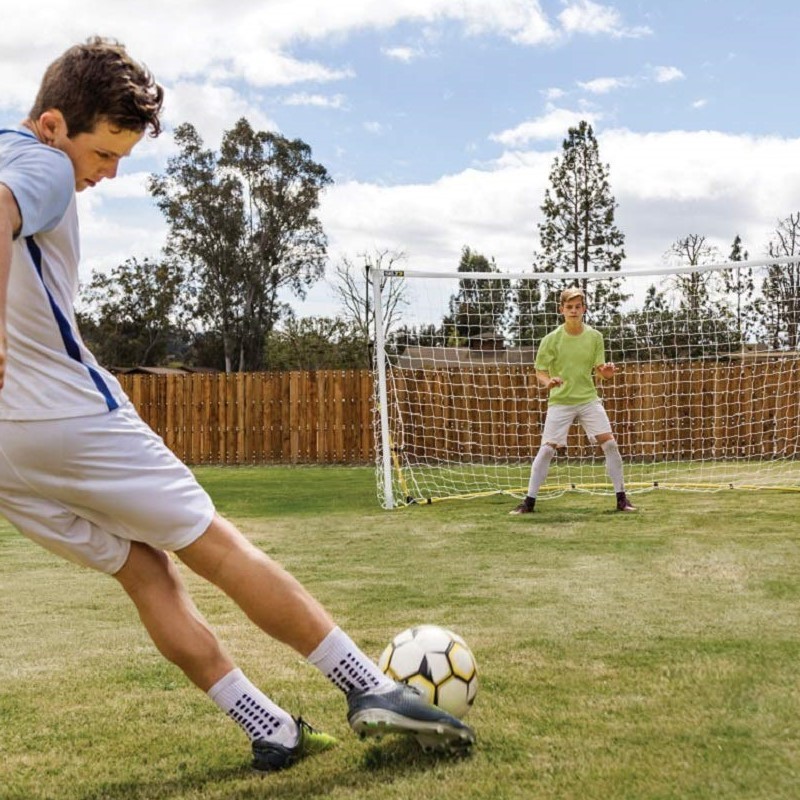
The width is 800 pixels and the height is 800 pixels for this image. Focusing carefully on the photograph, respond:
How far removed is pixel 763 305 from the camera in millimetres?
17156

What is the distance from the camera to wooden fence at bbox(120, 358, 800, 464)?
18.5 metres

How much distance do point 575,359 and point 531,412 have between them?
8860mm

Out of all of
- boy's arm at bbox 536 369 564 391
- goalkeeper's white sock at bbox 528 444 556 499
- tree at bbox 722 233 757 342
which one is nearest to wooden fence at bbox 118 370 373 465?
tree at bbox 722 233 757 342

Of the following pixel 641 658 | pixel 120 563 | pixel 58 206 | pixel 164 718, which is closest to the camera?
pixel 58 206

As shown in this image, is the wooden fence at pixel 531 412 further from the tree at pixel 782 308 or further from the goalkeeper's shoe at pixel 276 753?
the goalkeeper's shoe at pixel 276 753

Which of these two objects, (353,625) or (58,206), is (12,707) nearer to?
(353,625)

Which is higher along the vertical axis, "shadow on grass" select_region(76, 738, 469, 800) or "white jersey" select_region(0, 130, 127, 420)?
"white jersey" select_region(0, 130, 127, 420)

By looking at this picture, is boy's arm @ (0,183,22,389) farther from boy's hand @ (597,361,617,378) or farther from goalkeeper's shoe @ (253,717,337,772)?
boy's hand @ (597,361,617,378)

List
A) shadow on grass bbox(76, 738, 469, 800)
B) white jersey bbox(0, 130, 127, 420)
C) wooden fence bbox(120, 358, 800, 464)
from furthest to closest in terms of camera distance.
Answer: wooden fence bbox(120, 358, 800, 464), shadow on grass bbox(76, 738, 469, 800), white jersey bbox(0, 130, 127, 420)

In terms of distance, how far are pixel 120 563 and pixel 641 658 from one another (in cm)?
212

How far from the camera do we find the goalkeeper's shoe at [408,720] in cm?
271

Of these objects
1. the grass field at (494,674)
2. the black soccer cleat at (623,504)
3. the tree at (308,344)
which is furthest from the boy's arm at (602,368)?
the tree at (308,344)

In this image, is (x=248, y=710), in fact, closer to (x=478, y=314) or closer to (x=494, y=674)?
(x=494, y=674)

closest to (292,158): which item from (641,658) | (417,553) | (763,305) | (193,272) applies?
(193,272)
